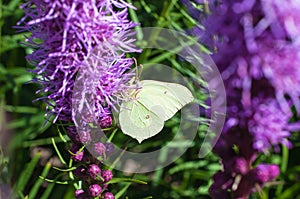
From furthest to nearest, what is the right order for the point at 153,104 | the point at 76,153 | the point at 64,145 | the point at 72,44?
the point at 64,145 < the point at 153,104 < the point at 76,153 < the point at 72,44

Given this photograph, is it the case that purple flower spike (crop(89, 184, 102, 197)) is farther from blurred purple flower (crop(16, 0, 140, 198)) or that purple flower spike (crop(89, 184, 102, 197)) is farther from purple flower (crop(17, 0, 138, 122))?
purple flower (crop(17, 0, 138, 122))

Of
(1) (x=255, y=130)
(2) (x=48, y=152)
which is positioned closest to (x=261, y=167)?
(1) (x=255, y=130)

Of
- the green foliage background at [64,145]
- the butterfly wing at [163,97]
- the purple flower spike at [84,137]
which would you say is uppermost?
the butterfly wing at [163,97]

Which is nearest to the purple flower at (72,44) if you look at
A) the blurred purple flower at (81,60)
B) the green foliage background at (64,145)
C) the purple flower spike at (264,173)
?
the blurred purple flower at (81,60)

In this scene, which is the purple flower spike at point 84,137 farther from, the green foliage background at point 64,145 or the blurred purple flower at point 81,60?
the green foliage background at point 64,145

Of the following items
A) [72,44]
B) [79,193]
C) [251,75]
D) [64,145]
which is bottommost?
[64,145]

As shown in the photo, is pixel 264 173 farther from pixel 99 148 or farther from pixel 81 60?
pixel 81 60

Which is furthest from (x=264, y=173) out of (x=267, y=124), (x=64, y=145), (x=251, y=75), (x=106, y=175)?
(x=64, y=145)

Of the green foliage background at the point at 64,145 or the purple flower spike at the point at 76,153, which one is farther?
the green foliage background at the point at 64,145
